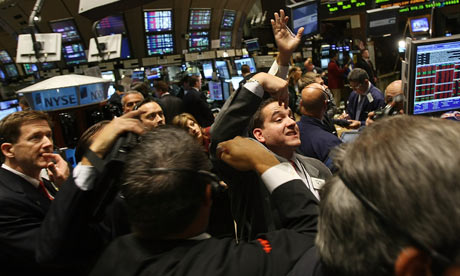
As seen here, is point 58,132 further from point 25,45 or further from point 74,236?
point 74,236

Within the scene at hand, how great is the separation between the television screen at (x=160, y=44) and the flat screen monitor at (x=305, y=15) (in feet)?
21.8

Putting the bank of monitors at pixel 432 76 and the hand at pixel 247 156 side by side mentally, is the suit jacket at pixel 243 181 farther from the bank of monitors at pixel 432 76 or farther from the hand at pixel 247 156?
the bank of monitors at pixel 432 76

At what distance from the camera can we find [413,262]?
1.82ft

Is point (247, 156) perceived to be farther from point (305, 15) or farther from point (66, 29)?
point (66, 29)

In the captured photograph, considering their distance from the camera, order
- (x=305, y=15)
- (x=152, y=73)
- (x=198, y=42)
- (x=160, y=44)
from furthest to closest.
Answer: (x=198, y=42)
(x=160, y=44)
(x=152, y=73)
(x=305, y=15)

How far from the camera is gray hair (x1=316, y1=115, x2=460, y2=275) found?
0.54 m

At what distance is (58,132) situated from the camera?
10.8ft

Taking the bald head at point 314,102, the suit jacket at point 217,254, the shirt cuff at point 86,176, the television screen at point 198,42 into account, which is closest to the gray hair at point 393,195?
the suit jacket at point 217,254

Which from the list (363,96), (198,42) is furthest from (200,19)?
(363,96)

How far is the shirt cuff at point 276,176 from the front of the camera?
1.05 m

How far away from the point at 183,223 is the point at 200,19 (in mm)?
10475

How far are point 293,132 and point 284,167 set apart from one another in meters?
0.73

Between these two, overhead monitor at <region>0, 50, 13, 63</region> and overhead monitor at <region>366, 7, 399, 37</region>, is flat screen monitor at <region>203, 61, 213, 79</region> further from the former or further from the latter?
overhead monitor at <region>0, 50, 13, 63</region>

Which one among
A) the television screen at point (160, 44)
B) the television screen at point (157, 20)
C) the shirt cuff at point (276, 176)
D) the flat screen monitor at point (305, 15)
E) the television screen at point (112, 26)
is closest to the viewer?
the shirt cuff at point (276, 176)
